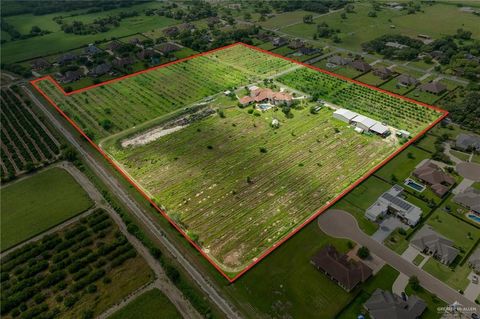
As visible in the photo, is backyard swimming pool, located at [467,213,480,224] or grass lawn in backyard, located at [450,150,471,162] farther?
grass lawn in backyard, located at [450,150,471,162]

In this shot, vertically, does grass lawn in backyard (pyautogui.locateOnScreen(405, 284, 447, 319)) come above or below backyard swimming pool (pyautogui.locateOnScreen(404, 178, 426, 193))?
below

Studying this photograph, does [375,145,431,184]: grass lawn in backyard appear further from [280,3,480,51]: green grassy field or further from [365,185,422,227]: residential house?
[280,3,480,51]: green grassy field

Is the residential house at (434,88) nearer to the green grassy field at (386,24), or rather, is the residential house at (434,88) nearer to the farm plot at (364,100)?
→ the farm plot at (364,100)

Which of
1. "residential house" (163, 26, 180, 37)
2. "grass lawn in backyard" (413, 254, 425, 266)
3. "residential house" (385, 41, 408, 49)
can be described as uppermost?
"residential house" (163, 26, 180, 37)

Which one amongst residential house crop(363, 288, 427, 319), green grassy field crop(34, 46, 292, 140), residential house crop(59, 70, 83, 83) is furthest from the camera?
residential house crop(59, 70, 83, 83)

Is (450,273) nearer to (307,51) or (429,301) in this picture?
(429,301)

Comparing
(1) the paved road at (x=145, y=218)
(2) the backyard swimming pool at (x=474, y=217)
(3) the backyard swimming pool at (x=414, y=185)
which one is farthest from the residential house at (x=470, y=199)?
(1) the paved road at (x=145, y=218)

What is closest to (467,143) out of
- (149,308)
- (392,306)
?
(392,306)

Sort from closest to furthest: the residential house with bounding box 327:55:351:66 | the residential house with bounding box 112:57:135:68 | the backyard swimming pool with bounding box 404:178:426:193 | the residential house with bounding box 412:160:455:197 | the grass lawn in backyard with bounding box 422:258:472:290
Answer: the grass lawn in backyard with bounding box 422:258:472:290 → the residential house with bounding box 412:160:455:197 → the backyard swimming pool with bounding box 404:178:426:193 → the residential house with bounding box 327:55:351:66 → the residential house with bounding box 112:57:135:68

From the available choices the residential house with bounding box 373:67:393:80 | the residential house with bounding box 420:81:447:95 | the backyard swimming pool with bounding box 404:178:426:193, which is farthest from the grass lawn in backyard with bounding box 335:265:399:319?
the residential house with bounding box 373:67:393:80
